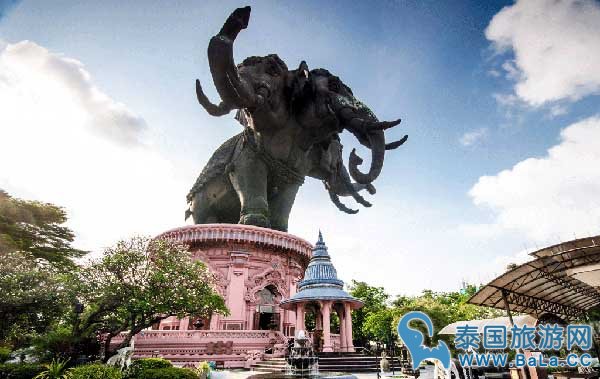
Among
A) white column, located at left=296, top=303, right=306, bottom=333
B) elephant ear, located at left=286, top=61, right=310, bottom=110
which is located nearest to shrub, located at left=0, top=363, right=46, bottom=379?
white column, located at left=296, top=303, right=306, bottom=333

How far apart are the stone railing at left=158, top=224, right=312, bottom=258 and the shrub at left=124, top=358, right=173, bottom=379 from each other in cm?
744

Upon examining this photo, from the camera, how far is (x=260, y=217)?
20484 millimetres

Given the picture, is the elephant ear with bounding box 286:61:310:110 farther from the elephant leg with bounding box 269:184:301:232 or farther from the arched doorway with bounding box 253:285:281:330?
the arched doorway with bounding box 253:285:281:330

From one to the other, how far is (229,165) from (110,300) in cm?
1083

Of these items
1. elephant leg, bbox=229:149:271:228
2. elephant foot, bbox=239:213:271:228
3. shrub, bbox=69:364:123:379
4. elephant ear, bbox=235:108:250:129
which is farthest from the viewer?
elephant foot, bbox=239:213:271:228

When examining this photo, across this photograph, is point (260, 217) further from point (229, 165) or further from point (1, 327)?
point (1, 327)

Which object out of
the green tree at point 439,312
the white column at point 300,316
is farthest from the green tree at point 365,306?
the white column at point 300,316

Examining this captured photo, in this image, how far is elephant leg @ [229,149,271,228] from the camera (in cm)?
2023

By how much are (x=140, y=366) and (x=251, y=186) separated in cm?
1045

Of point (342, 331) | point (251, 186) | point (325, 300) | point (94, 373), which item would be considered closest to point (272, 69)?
point (251, 186)

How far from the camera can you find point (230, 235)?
65.6ft

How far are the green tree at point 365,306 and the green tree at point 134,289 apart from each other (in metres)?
28.9

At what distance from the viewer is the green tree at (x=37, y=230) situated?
24.8m

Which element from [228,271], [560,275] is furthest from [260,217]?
[560,275]
